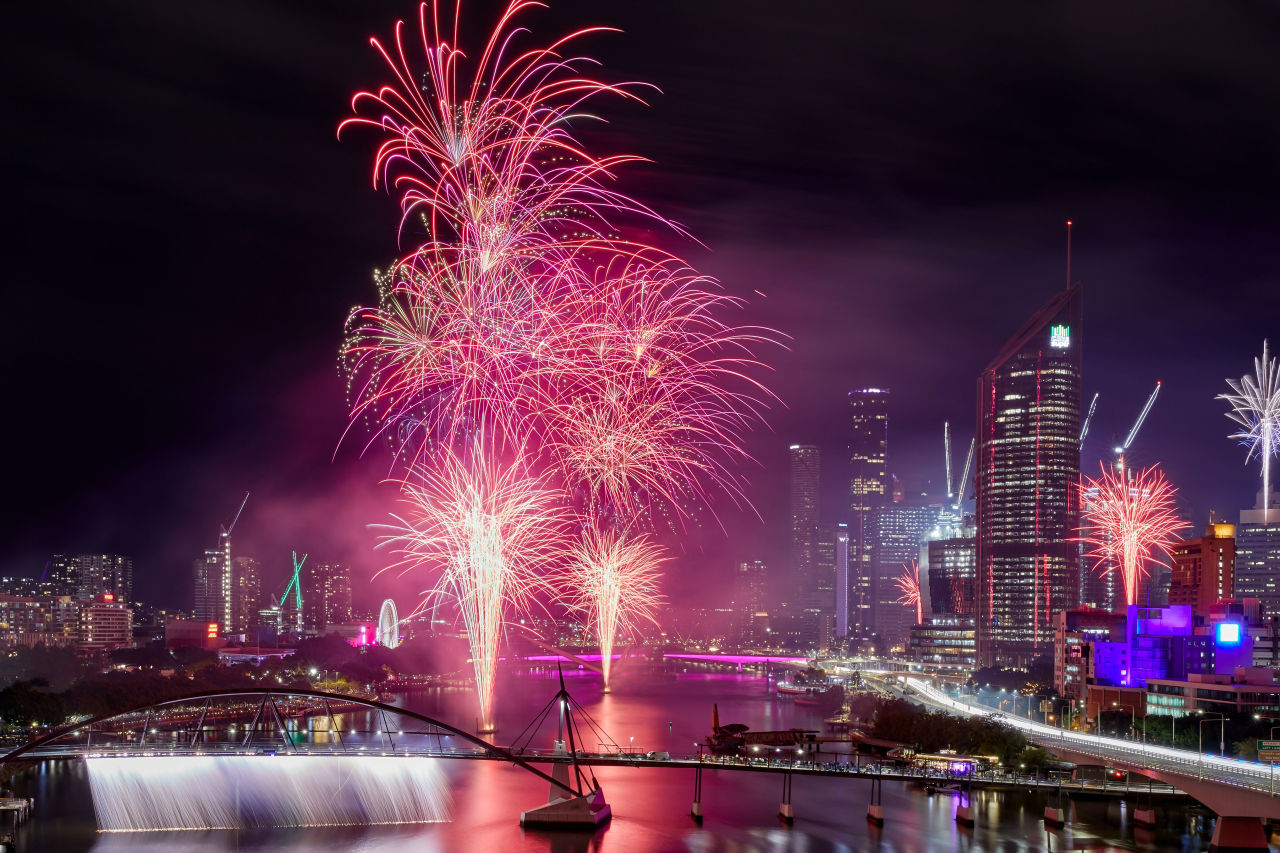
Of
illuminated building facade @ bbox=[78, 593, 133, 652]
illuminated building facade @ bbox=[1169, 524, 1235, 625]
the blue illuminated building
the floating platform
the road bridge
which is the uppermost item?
illuminated building facade @ bbox=[1169, 524, 1235, 625]

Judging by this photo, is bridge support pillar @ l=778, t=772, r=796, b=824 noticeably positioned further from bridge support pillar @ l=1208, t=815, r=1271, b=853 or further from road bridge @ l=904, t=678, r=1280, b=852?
bridge support pillar @ l=1208, t=815, r=1271, b=853

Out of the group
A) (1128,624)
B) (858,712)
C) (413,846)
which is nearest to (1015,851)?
(413,846)

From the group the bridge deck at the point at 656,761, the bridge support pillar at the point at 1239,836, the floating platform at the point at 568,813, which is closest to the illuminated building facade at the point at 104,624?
the bridge deck at the point at 656,761

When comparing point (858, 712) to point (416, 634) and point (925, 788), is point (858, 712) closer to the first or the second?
point (925, 788)

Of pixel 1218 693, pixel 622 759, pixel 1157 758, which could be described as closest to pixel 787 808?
pixel 622 759

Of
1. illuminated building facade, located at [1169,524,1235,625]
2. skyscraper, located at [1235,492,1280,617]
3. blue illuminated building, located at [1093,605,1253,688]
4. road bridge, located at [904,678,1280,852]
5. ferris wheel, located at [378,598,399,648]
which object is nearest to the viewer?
road bridge, located at [904,678,1280,852]

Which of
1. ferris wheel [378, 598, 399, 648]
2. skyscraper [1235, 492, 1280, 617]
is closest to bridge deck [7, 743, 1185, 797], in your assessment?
ferris wheel [378, 598, 399, 648]
